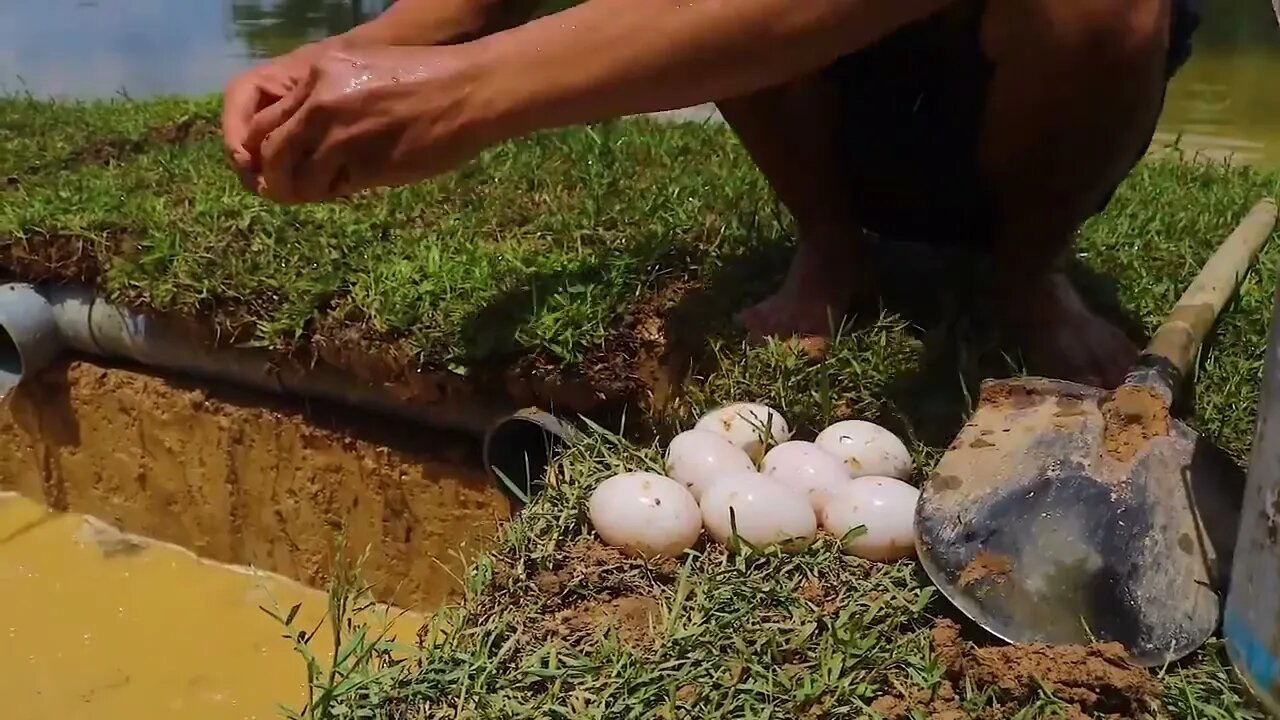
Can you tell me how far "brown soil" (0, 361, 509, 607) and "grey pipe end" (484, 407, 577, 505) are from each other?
120mm

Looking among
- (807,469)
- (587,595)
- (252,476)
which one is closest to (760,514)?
(807,469)

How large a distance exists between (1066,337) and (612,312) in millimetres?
756

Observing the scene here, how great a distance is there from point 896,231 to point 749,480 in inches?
30.7

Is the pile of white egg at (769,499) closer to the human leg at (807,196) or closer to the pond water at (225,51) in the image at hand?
the human leg at (807,196)

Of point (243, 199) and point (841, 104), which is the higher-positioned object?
point (841, 104)

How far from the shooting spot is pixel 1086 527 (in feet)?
4.33

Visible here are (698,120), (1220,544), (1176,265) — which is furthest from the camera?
(698,120)

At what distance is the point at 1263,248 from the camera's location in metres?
2.35

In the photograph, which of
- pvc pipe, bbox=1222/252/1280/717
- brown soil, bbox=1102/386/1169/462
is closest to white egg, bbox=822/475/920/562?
brown soil, bbox=1102/386/1169/462

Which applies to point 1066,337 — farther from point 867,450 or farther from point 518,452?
point 518,452

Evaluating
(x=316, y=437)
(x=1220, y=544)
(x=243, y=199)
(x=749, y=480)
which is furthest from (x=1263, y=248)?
(x=243, y=199)

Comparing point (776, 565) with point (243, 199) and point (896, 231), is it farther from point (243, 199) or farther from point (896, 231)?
point (243, 199)

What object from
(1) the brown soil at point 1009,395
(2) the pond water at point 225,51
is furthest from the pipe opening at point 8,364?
(2) the pond water at point 225,51

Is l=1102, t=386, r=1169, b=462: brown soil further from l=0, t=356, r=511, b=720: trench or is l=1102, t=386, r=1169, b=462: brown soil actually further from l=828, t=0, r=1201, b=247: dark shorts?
l=0, t=356, r=511, b=720: trench
